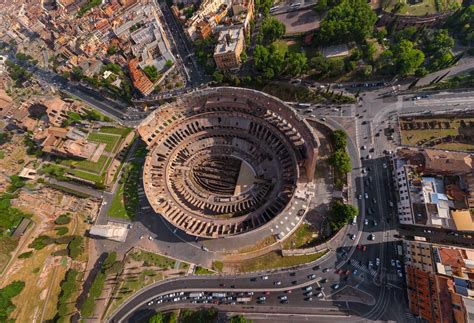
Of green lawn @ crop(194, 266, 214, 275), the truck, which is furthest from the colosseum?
the truck

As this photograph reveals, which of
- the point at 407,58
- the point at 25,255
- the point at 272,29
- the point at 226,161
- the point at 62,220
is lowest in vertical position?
the point at 25,255

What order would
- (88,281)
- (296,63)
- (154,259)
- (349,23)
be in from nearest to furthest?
(154,259) < (88,281) < (296,63) < (349,23)

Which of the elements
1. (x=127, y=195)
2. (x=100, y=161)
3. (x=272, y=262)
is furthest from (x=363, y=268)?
(x=100, y=161)

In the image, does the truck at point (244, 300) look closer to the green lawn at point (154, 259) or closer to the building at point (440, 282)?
the green lawn at point (154, 259)

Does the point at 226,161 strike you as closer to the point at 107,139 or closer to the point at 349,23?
the point at 107,139

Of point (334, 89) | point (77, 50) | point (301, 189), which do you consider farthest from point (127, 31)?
point (301, 189)

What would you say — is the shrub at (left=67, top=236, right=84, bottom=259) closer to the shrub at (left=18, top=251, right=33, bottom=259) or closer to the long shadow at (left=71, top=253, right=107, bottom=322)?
the long shadow at (left=71, top=253, right=107, bottom=322)

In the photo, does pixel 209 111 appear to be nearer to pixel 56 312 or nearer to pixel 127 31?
pixel 127 31
